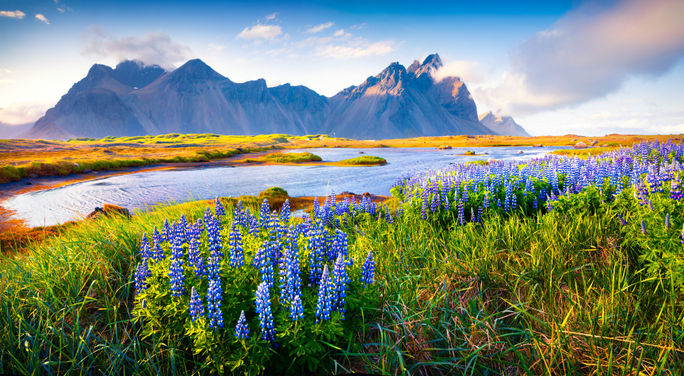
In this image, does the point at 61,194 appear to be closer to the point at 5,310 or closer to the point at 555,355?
the point at 5,310

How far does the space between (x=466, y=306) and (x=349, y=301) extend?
1.85 meters

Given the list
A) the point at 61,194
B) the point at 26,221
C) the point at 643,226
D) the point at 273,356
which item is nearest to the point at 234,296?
the point at 273,356

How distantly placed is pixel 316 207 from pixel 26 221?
13.3 m

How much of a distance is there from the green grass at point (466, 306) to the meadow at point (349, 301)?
0.03 m

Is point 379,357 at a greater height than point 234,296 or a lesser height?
A: lesser

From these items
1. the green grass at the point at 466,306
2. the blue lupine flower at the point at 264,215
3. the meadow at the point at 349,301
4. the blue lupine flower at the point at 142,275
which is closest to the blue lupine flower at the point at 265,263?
the meadow at the point at 349,301

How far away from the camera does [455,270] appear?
180 inches

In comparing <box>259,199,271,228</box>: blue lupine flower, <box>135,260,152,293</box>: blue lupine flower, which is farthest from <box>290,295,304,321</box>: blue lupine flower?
<box>259,199,271,228</box>: blue lupine flower

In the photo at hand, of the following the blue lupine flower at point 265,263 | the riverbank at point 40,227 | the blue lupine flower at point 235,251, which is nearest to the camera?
the blue lupine flower at point 265,263

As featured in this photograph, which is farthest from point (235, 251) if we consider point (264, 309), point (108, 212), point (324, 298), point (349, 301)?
point (108, 212)

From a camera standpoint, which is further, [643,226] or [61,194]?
[61,194]

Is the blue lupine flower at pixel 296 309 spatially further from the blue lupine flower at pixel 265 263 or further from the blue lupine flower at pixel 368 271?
the blue lupine flower at pixel 368 271

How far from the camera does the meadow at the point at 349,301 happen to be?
2.86 metres

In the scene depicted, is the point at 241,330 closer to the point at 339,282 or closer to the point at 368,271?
the point at 339,282
